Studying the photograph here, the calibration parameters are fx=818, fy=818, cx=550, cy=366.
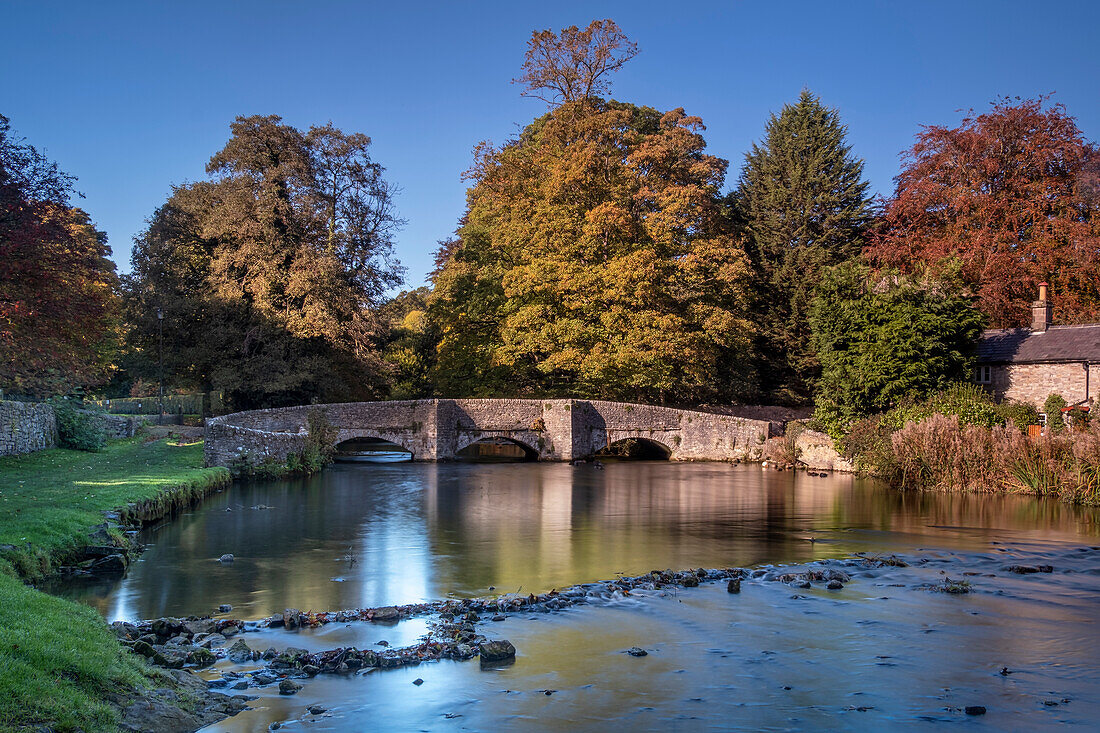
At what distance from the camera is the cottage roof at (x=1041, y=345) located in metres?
26.2

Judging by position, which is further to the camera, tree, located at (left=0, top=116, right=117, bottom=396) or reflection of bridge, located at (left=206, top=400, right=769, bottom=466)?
reflection of bridge, located at (left=206, top=400, right=769, bottom=466)

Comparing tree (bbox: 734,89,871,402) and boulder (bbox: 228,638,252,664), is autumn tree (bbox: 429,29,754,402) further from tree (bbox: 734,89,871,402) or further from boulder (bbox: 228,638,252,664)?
boulder (bbox: 228,638,252,664)

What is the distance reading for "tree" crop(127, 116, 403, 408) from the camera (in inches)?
1308

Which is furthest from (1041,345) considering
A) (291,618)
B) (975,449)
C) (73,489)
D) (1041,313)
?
(73,489)

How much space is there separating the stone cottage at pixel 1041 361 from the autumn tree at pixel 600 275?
31.6 feet

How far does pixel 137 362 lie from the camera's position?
34406 millimetres

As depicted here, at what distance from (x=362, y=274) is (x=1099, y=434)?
27.2 meters

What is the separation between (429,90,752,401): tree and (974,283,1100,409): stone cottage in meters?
9.62

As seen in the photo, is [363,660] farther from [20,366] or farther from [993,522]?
[993,522]

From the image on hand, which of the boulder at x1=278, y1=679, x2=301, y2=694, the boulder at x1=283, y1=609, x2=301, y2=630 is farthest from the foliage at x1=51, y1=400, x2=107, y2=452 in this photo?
the boulder at x1=278, y1=679, x2=301, y2=694

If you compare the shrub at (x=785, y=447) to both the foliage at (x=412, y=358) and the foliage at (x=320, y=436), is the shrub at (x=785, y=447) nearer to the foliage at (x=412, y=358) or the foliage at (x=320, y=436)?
the foliage at (x=320, y=436)

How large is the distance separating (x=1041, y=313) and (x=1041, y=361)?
2774 millimetres

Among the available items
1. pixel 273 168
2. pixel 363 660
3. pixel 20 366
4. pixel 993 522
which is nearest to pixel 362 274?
pixel 273 168

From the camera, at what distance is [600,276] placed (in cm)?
3312
